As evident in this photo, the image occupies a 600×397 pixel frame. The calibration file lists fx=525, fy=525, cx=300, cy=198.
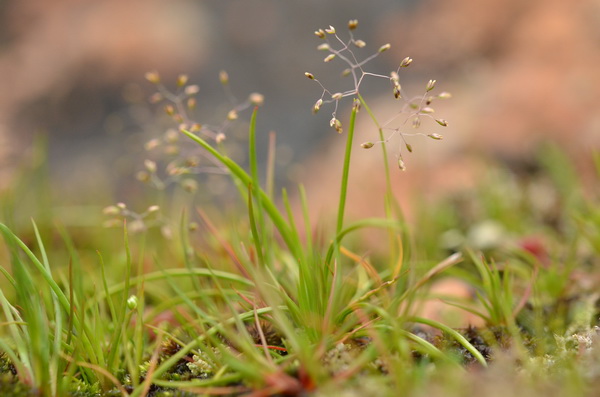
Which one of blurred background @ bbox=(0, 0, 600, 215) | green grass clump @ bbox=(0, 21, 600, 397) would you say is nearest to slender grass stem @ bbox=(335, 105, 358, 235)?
green grass clump @ bbox=(0, 21, 600, 397)

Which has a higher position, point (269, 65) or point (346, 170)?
point (269, 65)

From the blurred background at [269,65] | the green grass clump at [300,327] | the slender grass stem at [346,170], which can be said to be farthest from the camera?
the blurred background at [269,65]

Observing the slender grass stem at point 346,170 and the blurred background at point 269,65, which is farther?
the blurred background at point 269,65

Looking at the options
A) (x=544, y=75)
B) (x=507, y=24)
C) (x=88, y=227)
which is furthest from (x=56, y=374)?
(x=507, y=24)

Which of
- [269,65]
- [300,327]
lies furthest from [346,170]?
[269,65]

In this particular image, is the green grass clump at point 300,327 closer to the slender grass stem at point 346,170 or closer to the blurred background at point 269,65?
the slender grass stem at point 346,170

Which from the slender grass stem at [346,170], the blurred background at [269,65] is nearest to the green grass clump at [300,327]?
the slender grass stem at [346,170]

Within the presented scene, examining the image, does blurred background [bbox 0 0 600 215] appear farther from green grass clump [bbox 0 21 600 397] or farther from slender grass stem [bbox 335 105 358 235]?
slender grass stem [bbox 335 105 358 235]

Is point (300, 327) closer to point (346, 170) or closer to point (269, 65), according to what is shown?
point (346, 170)
